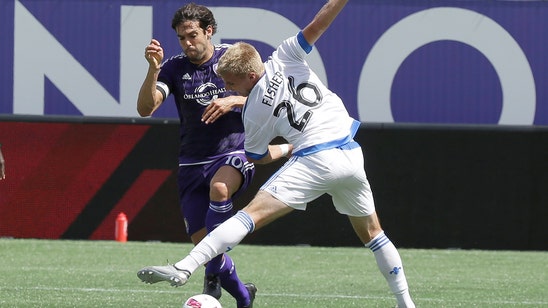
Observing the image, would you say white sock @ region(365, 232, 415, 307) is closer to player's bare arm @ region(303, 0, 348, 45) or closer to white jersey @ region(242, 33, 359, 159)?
white jersey @ region(242, 33, 359, 159)

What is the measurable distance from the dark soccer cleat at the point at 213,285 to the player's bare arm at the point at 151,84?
1.20 meters

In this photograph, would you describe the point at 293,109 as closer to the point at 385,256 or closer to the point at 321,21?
the point at 321,21

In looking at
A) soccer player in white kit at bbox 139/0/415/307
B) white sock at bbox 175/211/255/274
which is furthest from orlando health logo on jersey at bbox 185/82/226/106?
white sock at bbox 175/211/255/274

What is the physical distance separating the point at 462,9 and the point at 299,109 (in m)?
14.1

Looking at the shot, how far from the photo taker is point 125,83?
21.2 m

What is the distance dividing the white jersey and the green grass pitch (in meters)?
2.01

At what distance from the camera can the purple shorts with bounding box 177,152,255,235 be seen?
27.7ft

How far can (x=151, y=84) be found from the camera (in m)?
8.20

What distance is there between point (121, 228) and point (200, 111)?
7.24 meters

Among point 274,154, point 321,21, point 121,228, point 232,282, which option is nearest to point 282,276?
point 232,282

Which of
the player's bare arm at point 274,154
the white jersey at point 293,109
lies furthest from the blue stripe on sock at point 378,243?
the player's bare arm at point 274,154

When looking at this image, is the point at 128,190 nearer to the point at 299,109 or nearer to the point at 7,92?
the point at 7,92

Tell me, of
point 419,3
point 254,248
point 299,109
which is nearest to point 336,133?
point 299,109

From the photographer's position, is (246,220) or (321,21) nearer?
(246,220)
